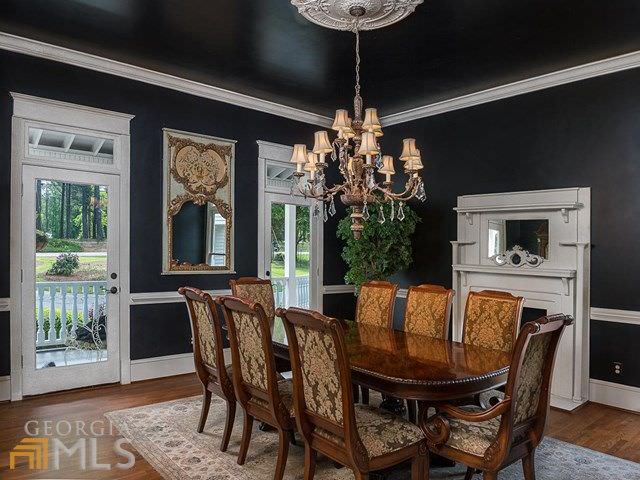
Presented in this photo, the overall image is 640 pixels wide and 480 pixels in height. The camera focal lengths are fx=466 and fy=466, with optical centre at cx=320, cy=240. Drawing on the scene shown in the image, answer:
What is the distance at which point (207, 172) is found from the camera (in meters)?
5.04

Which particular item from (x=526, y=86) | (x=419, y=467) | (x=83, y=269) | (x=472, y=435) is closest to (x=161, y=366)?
(x=83, y=269)

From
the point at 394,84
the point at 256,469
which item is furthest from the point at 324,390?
the point at 394,84

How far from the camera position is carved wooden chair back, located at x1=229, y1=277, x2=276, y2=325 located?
4.10 metres

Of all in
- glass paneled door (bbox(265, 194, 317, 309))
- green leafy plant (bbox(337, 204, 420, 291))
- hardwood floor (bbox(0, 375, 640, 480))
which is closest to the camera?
hardwood floor (bbox(0, 375, 640, 480))

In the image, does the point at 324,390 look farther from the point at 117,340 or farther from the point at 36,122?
the point at 36,122

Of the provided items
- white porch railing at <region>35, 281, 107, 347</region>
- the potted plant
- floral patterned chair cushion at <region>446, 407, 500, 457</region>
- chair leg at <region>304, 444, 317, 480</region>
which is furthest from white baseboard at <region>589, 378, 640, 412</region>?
the potted plant

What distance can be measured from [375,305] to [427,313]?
53 centimetres

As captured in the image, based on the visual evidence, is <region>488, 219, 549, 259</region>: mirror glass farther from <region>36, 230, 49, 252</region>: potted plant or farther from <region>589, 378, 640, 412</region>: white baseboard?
<region>36, 230, 49, 252</region>: potted plant

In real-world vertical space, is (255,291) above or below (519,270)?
below

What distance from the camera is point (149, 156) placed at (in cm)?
470

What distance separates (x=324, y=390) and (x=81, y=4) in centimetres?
317

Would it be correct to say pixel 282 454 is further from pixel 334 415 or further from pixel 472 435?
pixel 472 435

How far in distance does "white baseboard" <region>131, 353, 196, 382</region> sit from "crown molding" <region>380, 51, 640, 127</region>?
12.6 ft

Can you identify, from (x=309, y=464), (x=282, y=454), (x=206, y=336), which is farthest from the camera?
(x=206, y=336)
